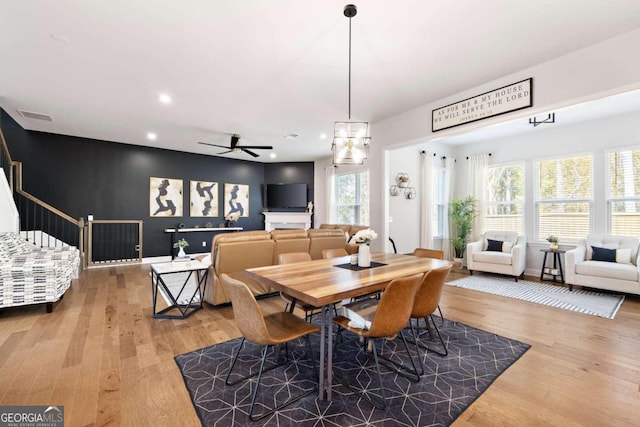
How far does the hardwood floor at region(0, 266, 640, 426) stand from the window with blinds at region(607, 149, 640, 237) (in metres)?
1.49

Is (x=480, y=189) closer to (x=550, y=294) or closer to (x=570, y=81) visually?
(x=550, y=294)

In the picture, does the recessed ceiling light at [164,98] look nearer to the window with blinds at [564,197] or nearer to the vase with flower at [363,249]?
the vase with flower at [363,249]

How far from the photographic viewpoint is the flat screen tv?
28.7 feet

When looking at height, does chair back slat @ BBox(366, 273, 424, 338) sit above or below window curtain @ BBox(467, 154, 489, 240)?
below

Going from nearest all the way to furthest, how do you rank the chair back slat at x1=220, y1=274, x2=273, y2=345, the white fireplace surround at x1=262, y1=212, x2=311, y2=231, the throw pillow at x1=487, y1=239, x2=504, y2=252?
1. the chair back slat at x1=220, y1=274, x2=273, y2=345
2. the throw pillow at x1=487, y1=239, x2=504, y2=252
3. the white fireplace surround at x1=262, y1=212, x2=311, y2=231

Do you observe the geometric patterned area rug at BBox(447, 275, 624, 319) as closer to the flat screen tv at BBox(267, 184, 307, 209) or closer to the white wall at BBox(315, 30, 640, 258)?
the white wall at BBox(315, 30, 640, 258)

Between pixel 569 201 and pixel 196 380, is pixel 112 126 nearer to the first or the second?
pixel 196 380

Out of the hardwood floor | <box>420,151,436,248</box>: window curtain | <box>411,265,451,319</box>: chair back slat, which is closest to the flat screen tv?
<box>420,151,436,248</box>: window curtain

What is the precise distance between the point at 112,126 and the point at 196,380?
216 inches

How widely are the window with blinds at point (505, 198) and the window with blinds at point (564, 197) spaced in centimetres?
29

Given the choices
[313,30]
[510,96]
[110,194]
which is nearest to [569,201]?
[510,96]

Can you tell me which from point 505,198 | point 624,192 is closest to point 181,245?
point 505,198

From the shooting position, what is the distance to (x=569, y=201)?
5.30 meters

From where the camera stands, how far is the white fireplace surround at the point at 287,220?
8734mm
